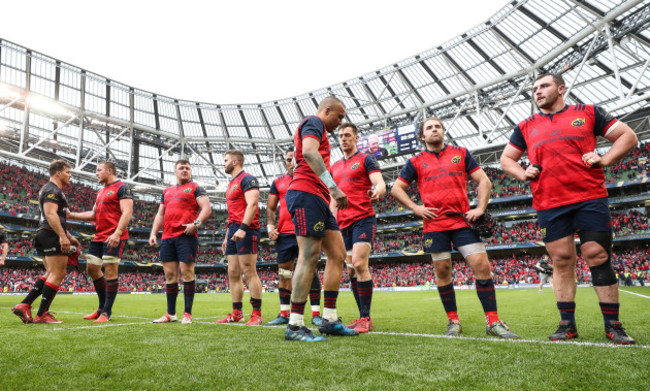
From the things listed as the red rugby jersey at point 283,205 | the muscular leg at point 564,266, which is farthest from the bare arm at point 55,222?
the muscular leg at point 564,266

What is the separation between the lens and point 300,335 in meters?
2.92

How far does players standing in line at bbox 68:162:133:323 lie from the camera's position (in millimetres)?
5285

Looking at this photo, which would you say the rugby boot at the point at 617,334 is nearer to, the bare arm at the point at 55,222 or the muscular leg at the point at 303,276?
the muscular leg at the point at 303,276

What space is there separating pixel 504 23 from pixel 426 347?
26.6 metres

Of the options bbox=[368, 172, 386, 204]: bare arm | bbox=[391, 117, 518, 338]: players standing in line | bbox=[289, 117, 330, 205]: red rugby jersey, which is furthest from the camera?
bbox=[368, 172, 386, 204]: bare arm

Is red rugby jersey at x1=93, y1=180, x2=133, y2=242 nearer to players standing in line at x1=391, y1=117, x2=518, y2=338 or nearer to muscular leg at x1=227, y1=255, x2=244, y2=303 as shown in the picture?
muscular leg at x1=227, y1=255, x2=244, y2=303

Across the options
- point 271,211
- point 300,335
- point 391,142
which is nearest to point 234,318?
point 271,211

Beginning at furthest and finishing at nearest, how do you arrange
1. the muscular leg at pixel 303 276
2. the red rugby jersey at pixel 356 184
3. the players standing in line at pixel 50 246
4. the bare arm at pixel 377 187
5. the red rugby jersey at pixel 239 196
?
the red rugby jersey at pixel 239 196
the players standing in line at pixel 50 246
the red rugby jersey at pixel 356 184
the bare arm at pixel 377 187
the muscular leg at pixel 303 276

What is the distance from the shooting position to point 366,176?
14.8 feet

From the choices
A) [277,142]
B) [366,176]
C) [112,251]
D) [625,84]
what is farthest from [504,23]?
[112,251]

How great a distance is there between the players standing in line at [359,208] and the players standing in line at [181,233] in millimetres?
2000

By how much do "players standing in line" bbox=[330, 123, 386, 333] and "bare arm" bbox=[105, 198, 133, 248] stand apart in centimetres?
307

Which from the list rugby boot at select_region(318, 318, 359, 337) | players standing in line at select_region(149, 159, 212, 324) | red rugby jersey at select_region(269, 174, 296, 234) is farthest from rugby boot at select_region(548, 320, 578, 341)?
players standing in line at select_region(149, 159, 212, 324)

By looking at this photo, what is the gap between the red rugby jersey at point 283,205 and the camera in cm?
529
